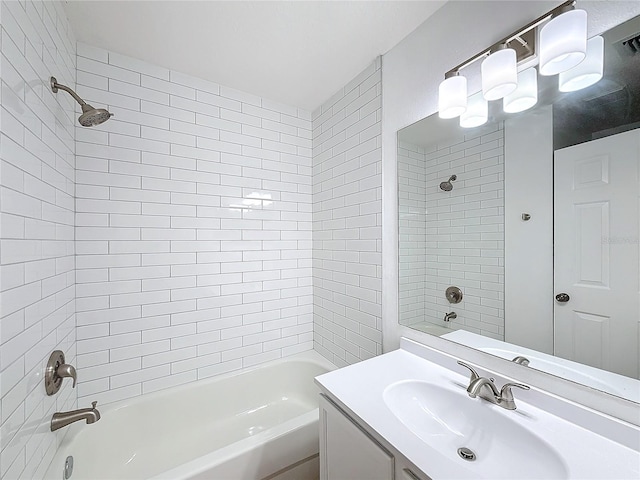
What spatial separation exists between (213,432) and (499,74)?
8.23ft

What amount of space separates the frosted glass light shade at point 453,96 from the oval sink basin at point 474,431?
119cm

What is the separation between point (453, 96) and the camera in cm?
116

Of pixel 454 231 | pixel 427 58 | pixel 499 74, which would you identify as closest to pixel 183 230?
pixel 454 231

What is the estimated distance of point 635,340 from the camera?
75cm

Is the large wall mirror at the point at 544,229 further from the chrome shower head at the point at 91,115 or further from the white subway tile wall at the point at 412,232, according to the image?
the chrome shower head at the point at 91,115

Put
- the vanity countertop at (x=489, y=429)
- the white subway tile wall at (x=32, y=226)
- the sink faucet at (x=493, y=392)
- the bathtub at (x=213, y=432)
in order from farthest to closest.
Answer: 1. the bathtub at (x=213, y=432)
2. the sink faucet at (x=493, y=392)
3. the white subway tile wall at (x=32, y=226)
4. the vanity countertop at (x=489, y=429)

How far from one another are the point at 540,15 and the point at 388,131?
748 mm

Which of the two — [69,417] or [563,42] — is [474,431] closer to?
[563,42]

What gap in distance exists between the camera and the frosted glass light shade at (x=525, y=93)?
3.14 feet

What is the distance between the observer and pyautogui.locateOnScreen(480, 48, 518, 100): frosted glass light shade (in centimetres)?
96

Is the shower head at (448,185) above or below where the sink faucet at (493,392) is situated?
above

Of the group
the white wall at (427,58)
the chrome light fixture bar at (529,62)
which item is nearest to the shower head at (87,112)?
the white wall at (427,58)

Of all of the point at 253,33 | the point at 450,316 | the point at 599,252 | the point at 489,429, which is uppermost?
the point at 253,33

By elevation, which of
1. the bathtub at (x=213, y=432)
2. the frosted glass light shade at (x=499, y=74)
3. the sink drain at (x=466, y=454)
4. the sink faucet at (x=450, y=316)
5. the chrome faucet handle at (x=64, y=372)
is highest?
the frosted glass light shade at (x=499, y=74)
